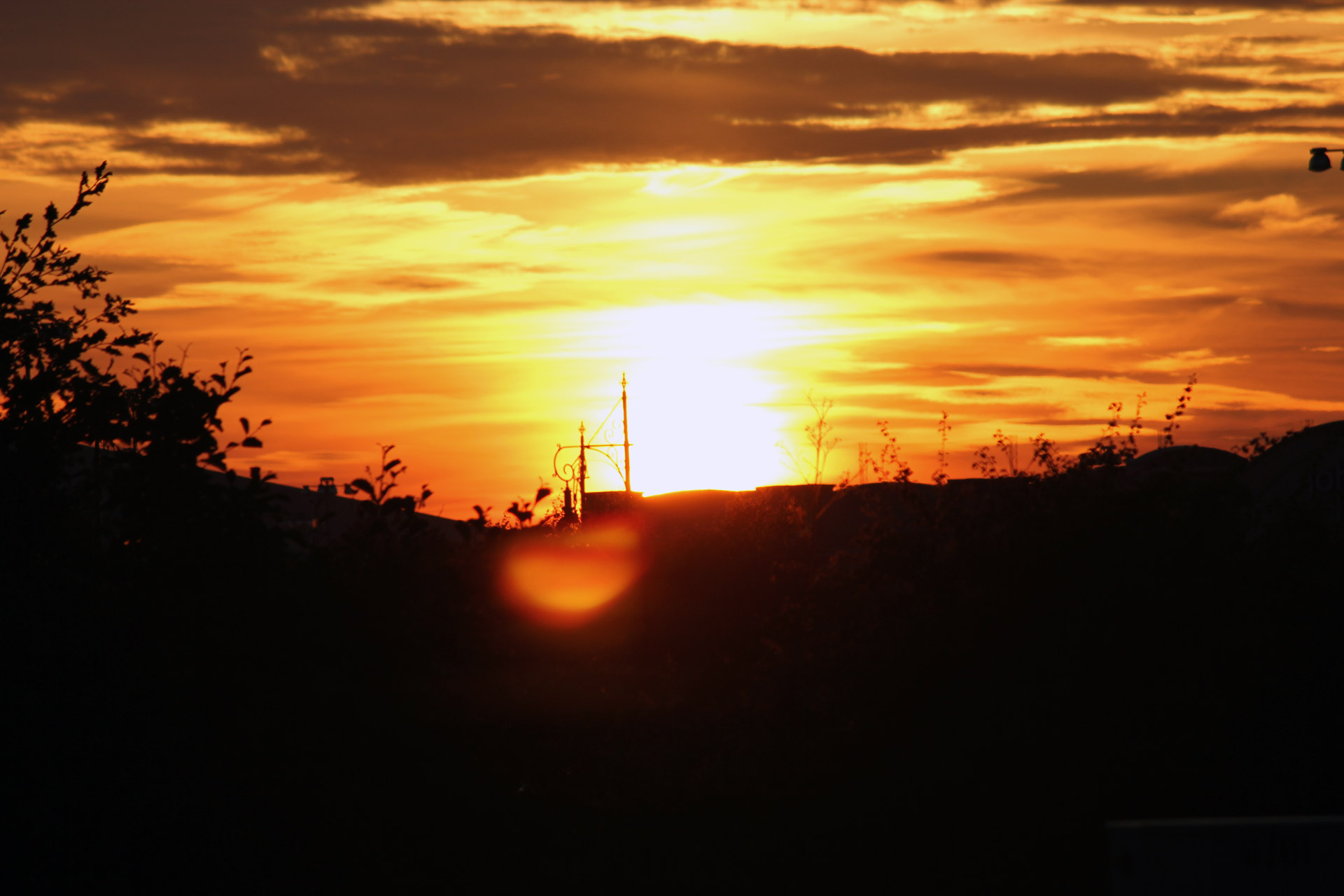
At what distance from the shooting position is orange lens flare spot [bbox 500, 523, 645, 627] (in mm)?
9289

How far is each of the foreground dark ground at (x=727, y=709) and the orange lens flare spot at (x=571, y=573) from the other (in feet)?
1.51

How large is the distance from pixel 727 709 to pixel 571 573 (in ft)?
10.3

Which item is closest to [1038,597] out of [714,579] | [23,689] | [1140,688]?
[1140,688]

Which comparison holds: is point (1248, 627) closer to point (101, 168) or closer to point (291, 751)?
point (291, 751)

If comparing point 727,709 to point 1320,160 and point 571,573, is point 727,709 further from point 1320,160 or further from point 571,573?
point 1320,160

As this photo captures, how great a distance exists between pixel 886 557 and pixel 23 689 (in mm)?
5794

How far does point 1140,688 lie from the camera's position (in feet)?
25.4

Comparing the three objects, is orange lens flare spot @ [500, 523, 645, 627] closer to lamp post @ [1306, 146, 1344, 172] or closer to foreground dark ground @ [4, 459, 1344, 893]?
foreground dark ground @ [4, 459, 1344, 893]

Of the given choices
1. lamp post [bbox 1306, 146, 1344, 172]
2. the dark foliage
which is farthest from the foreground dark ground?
lamp post [bbox 1306, 146, 1344, 172]

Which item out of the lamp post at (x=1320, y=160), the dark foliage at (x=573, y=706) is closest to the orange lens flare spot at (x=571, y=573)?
the dark foliage at (x=573, y=706)

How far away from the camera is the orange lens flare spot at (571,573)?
929cm

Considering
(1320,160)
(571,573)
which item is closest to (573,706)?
(571,573)

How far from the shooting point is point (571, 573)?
1378 cm

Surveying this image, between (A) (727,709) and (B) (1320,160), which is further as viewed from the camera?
(B) (1320,160)
